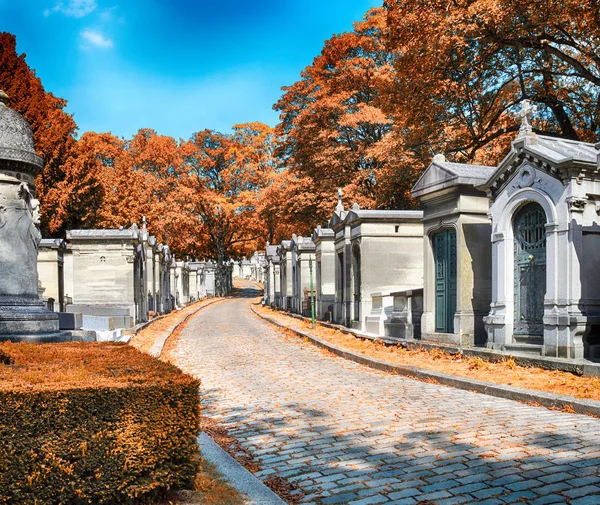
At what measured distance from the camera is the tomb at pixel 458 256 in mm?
12008

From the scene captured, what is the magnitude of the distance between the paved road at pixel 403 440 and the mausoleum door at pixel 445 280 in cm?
313

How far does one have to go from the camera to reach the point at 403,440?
5.64 meters

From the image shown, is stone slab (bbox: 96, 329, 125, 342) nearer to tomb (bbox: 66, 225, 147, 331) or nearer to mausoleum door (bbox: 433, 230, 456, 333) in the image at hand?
tomb (bbox: 66, 225, 147, 331)

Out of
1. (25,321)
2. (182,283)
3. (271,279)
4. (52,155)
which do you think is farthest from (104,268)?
(182,283)

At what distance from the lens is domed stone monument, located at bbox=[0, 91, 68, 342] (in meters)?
8.02

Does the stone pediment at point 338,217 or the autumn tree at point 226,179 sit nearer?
the stone pediment at point 338,217

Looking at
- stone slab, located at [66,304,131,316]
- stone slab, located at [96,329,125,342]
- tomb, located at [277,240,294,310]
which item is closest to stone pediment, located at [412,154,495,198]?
stone slab, located at [96,329,125,342]

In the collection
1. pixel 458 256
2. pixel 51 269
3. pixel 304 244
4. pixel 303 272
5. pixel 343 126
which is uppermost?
pixel 343 126

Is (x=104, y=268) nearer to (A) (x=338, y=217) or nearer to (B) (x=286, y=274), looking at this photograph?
(A) (x=338, y=217)

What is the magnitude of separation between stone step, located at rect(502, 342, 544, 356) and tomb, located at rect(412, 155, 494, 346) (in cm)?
127

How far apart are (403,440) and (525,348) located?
5587 mm

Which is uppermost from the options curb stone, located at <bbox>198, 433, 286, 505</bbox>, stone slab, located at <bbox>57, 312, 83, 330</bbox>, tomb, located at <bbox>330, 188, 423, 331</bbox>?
tomb, located at <bbox>330, 188, 423, 331</bbox>

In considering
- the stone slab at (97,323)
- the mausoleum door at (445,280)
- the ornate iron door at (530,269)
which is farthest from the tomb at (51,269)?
the ornate iron door at (530,269)

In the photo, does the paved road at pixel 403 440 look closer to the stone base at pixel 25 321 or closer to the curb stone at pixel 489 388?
the curb stone at pixel 489 388
